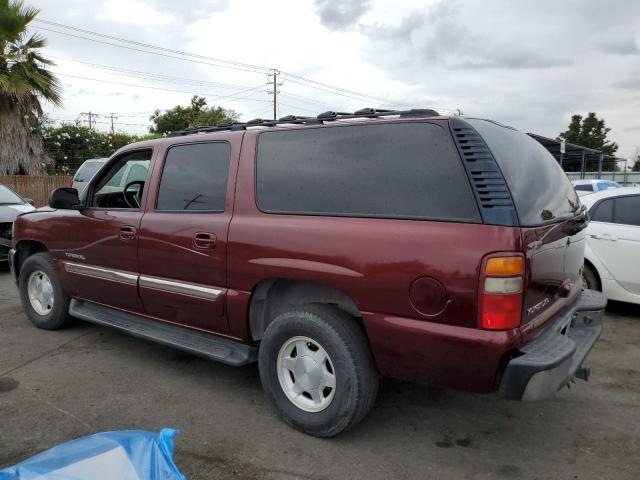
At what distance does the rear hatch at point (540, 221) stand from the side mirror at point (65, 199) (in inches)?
137

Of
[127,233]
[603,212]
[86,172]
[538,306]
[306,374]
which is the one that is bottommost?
[306,374]

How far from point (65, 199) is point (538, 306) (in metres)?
3.91

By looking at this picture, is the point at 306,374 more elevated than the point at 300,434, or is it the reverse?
the point at 306,374

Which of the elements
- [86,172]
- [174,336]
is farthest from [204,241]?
[86,172]

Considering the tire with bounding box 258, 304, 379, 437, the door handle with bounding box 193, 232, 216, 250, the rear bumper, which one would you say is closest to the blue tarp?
the tire with bounding box 258, 304, 379, 437

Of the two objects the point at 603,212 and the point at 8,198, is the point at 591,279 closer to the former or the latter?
the point at 603,212

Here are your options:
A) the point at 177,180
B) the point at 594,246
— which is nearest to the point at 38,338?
the point at 177,180

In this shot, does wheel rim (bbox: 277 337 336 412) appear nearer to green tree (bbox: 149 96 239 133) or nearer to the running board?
the running board

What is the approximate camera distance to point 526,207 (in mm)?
2605

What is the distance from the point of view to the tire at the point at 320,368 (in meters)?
2.86

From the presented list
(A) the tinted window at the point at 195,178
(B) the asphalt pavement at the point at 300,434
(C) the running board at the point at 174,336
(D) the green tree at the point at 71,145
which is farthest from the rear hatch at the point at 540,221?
(D) the green tree at the point at 71,145

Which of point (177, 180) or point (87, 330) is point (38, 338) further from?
point (177, 180)

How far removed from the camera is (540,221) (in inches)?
105

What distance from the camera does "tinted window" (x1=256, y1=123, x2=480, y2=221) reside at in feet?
8.63
